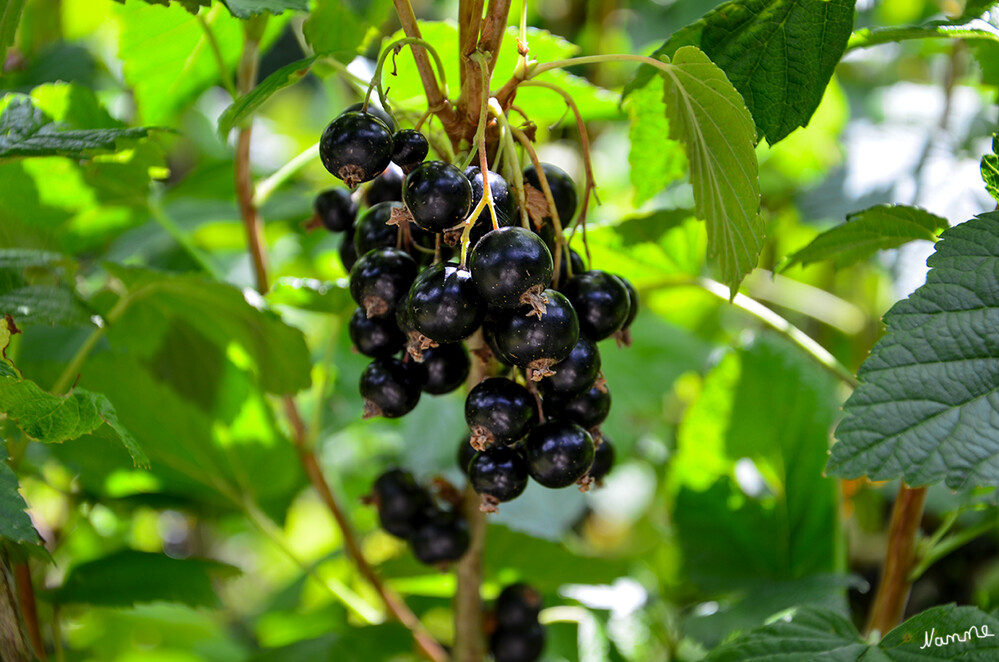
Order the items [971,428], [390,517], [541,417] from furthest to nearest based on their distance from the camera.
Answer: [390,517], [541,417], [971,428]

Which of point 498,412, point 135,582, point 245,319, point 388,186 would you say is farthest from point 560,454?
point 135,582

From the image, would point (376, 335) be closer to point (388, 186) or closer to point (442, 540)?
point (388, 186)

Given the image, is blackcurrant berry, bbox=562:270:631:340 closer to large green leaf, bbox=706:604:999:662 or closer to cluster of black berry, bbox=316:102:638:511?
cluster of black berry, bbox=316:102:638:511

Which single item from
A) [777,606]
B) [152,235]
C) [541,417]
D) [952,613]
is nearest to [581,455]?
[541,417]

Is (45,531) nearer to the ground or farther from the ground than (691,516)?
nearer to the ground

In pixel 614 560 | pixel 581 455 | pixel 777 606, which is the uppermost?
pixel 581 455

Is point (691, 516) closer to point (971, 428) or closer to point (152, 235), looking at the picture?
point (971, 428)

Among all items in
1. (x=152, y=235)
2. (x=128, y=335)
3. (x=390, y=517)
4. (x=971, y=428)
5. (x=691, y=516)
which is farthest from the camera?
(x=152, y=235)

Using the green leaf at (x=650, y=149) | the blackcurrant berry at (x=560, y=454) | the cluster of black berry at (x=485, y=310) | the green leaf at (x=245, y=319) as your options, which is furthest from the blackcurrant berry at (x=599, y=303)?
the green leaf at (x=245, y=319)
